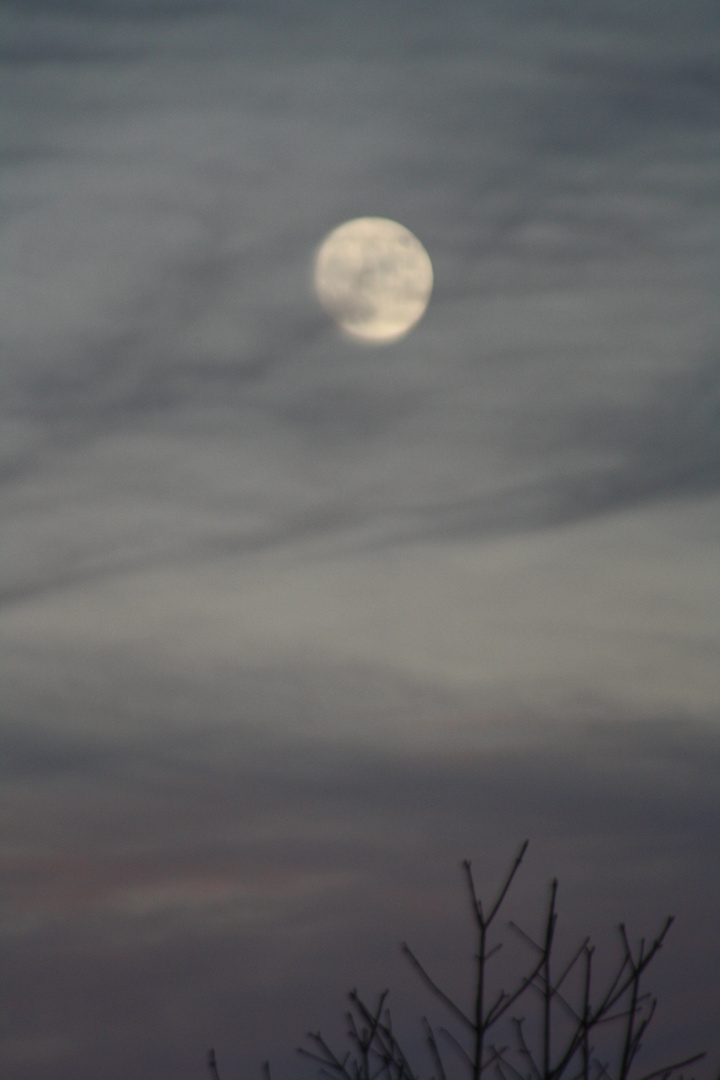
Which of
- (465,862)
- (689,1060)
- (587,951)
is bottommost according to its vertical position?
(689,1060)

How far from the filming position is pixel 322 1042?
12852 millimetres

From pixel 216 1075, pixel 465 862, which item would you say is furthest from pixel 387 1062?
pixel 465 862

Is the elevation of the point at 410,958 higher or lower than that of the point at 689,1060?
higher

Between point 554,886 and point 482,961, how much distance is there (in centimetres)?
139

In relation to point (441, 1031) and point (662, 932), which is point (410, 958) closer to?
point (441, 1031)

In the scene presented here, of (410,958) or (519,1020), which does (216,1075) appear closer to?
(410,958)

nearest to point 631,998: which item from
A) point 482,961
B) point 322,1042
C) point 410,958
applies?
point 482,961

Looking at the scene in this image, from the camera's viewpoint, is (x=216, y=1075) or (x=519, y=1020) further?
(x=519, y=1020)

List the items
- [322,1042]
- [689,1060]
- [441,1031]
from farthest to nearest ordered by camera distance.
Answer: [322,1042] → [441,1031] → [689,1060]

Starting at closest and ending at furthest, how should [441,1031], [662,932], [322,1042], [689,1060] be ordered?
[689,1060]
[662,932]
[441,1031]
[322,1042]

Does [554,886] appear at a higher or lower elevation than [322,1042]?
higher

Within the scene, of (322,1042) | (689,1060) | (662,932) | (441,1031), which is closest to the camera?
(689,1060)

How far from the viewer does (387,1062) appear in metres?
12.2

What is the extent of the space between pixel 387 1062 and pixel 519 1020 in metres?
1.77
